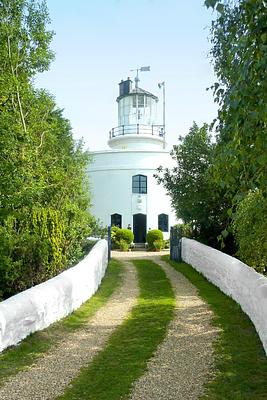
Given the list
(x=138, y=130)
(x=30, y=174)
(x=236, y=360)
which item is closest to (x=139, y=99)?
(x=138, y=130)

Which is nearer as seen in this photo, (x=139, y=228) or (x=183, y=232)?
(x=183, y=232)

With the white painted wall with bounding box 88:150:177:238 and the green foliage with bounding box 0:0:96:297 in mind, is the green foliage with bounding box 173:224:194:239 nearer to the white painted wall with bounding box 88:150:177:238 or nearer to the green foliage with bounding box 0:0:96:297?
the green foliage with bounding box 0:0:96:297

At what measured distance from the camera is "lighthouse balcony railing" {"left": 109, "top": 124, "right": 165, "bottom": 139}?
119 feet

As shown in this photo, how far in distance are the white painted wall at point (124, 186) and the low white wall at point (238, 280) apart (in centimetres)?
1610

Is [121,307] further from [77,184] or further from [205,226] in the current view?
[205,226]

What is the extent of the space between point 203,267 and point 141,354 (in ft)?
31.5

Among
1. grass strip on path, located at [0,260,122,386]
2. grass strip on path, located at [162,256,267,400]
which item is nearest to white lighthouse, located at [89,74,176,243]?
grass strip on path, located at [0,260,122,386]

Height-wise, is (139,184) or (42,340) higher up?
(139,184)

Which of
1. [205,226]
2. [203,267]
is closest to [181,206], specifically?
[205,226]

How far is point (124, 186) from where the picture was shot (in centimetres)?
3447

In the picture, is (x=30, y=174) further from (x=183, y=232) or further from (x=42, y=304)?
(x=183, y=232)

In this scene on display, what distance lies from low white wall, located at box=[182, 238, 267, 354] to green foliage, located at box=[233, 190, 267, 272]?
51 cm

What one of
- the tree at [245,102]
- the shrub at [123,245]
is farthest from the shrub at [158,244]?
the tree at [245,102]

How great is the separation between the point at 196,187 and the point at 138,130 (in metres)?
17.2
